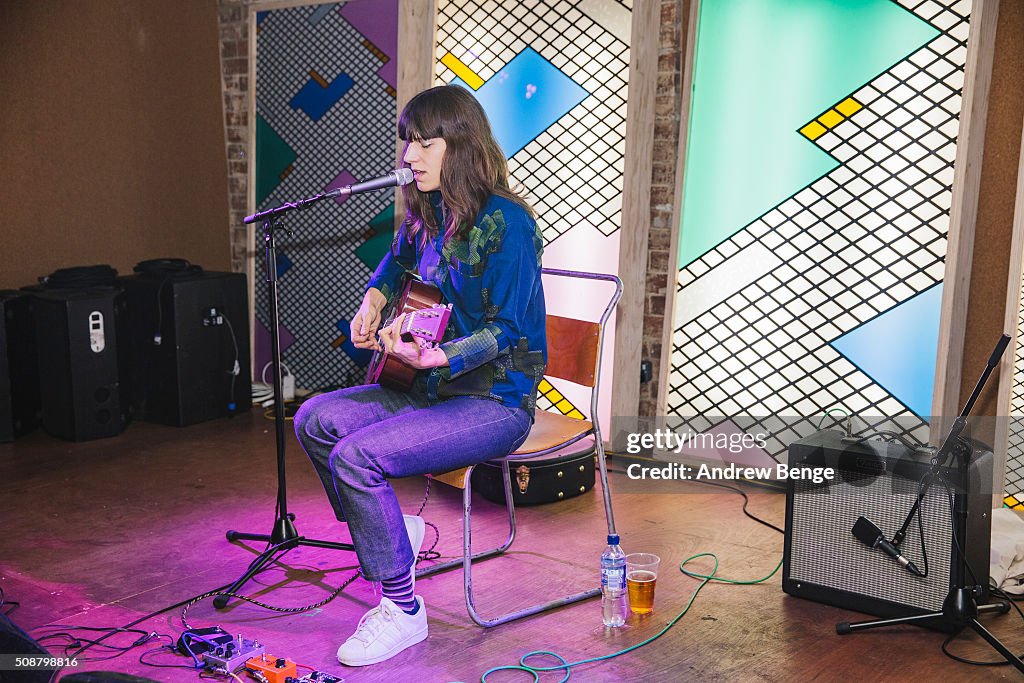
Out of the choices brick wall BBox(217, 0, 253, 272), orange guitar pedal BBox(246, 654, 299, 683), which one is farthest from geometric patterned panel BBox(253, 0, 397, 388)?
orange guitar pedal BBox(246, 654, 299, 683)

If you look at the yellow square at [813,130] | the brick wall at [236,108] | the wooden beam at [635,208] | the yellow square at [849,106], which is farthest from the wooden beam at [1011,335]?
the brick wall at [236,108]

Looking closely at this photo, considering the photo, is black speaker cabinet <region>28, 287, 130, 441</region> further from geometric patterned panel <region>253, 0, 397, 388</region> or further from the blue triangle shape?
the blue triangle shape

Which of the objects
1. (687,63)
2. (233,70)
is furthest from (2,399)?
(687,63)

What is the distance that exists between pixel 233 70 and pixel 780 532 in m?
3.75

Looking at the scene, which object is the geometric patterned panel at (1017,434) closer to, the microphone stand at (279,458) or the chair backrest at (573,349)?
the chair backrest at (573,349)

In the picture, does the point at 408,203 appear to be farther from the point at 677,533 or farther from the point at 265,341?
the point at 265,341

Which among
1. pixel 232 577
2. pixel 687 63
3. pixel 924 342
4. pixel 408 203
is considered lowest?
pixel 232 577

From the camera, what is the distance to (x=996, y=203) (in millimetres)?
3295

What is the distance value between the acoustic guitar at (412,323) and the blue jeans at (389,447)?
9cm

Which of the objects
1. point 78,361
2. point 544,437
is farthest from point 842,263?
point 78,361

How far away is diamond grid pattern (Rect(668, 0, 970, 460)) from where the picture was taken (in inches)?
131

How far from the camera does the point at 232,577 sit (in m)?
2.88

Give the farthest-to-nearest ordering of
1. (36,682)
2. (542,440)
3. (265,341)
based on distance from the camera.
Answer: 1. (265,341)
2. (542,440)
3. (36,682)

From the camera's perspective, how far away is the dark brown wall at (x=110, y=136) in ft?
14.8
